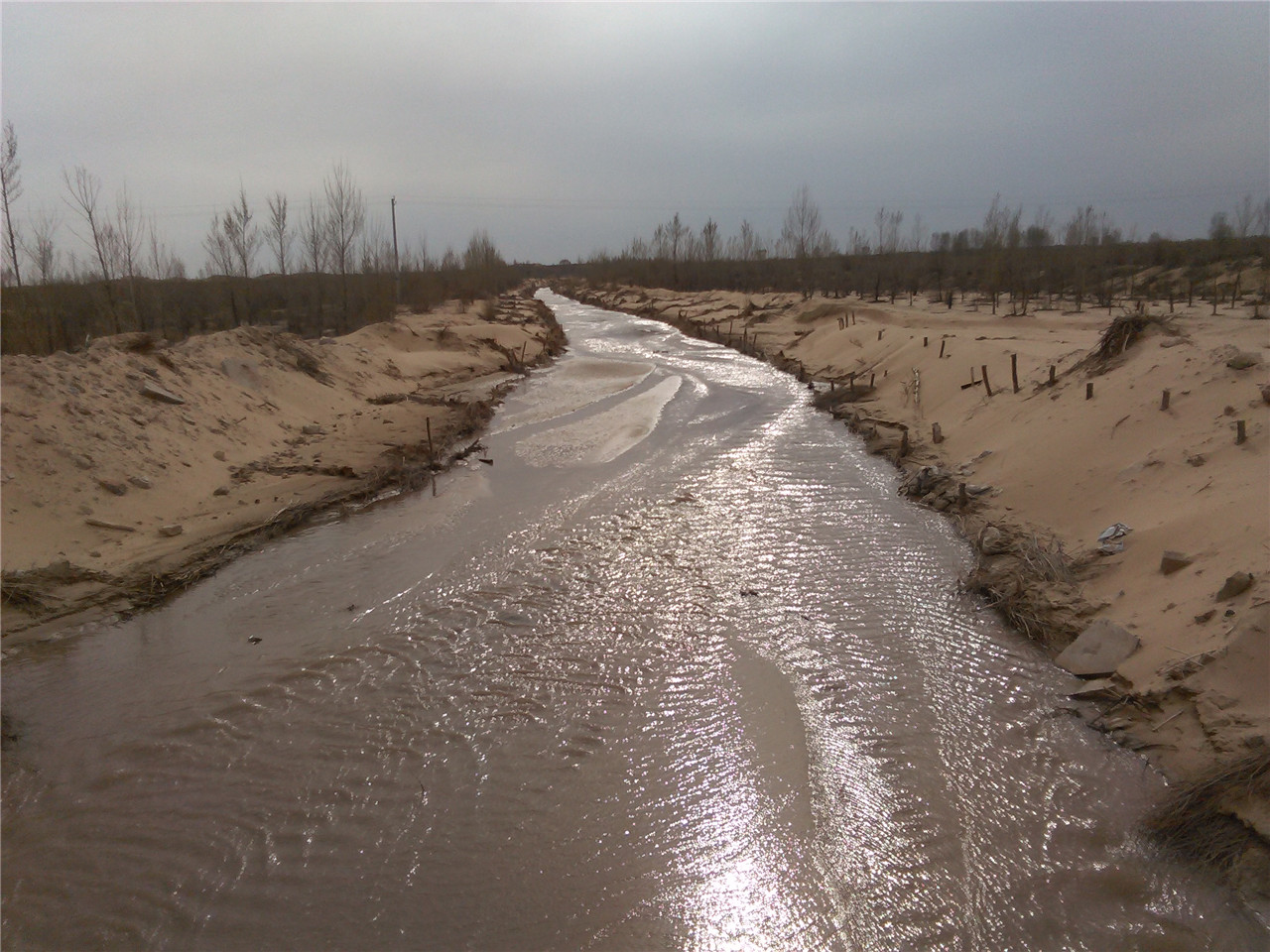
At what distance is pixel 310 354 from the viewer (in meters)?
16.0

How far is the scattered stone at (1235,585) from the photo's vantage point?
5219 mm

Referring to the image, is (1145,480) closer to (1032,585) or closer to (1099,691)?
(1032,585)

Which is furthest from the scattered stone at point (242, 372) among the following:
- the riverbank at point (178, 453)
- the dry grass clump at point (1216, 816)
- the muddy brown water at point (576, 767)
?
the dry grass clump at point (1216, 816)

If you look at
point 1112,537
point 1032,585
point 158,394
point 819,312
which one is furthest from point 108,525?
point 819,312

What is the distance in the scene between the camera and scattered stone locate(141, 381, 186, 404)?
10.8m

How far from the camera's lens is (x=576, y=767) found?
194 inches

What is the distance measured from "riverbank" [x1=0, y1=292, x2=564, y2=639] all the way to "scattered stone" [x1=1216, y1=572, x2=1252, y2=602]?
9280mm

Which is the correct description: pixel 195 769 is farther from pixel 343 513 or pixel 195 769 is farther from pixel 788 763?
pixel 343 513

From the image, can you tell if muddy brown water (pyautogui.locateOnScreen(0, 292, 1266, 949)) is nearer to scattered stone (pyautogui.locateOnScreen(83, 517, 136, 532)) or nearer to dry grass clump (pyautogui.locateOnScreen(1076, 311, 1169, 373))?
scattered stone (pyautogui.locateOnScreen(83, 517, 136, 532))

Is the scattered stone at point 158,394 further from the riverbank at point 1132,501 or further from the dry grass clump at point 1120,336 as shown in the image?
the dry grass clump at point 1120,336

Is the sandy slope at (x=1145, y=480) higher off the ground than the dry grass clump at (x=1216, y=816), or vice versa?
the sandy slope at (x=1145, y=480)

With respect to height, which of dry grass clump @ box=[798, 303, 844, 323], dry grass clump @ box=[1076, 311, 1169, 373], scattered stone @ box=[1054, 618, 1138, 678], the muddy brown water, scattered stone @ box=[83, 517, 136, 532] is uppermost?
dry grass clump @ box=[798, 303, 844, 323]

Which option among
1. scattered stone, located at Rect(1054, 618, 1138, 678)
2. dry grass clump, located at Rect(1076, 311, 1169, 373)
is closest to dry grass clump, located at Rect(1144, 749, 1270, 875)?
scattered stone, located at Rect(1054, 618, 1138, 678)

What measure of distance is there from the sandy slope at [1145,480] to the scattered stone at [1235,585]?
48 millimetres
